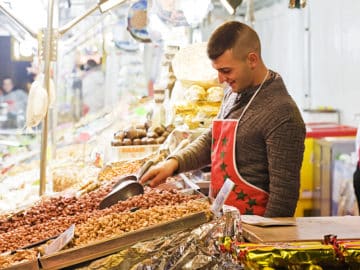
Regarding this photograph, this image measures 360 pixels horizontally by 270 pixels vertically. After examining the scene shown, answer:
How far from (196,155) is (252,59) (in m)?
0.64

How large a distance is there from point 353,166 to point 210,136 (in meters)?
2.51

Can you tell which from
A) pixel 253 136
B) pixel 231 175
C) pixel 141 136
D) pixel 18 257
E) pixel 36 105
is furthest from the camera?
pixel 141 136

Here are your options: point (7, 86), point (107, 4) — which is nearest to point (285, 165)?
point (107, 4)

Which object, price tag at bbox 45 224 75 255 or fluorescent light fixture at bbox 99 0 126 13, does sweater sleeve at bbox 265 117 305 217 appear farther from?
fluorescent light fixture at bbox 99 0 126 13

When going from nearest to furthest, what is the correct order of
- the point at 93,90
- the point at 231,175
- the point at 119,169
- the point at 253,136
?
the point at 253,136 → the point at 231,175 → the point at 119,169 → the point at 93,90

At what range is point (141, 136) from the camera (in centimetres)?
394

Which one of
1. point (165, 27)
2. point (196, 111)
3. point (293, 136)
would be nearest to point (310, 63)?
point (165, 27)

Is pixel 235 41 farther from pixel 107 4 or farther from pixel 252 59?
pixel 107 4

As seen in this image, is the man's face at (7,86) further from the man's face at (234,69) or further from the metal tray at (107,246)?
the metal tray at (107,246)

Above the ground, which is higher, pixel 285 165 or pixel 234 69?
pixel 234 69

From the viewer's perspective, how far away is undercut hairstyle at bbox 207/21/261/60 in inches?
91.1

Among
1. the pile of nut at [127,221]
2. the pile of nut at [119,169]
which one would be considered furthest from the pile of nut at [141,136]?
the pile of nut at [127,221]

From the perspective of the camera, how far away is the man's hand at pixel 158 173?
2.35 meters

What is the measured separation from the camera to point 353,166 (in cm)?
482
